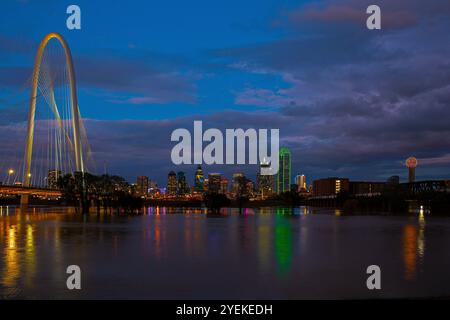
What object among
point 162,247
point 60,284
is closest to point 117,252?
point 162,247

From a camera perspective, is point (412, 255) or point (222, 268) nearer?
point (222, 268)

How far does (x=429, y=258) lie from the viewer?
26.9 meters

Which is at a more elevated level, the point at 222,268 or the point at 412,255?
the point at 222,268

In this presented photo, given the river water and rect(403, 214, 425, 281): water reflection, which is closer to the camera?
the river water

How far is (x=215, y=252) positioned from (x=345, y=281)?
10937 mm

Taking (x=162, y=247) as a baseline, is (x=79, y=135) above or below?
above

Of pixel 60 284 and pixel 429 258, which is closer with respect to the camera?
pixel 60 284

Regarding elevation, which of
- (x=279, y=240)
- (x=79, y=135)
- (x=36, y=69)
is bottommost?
(x=279, y=240)

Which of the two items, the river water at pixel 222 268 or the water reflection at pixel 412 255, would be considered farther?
the water reflection at pixel 412 255
